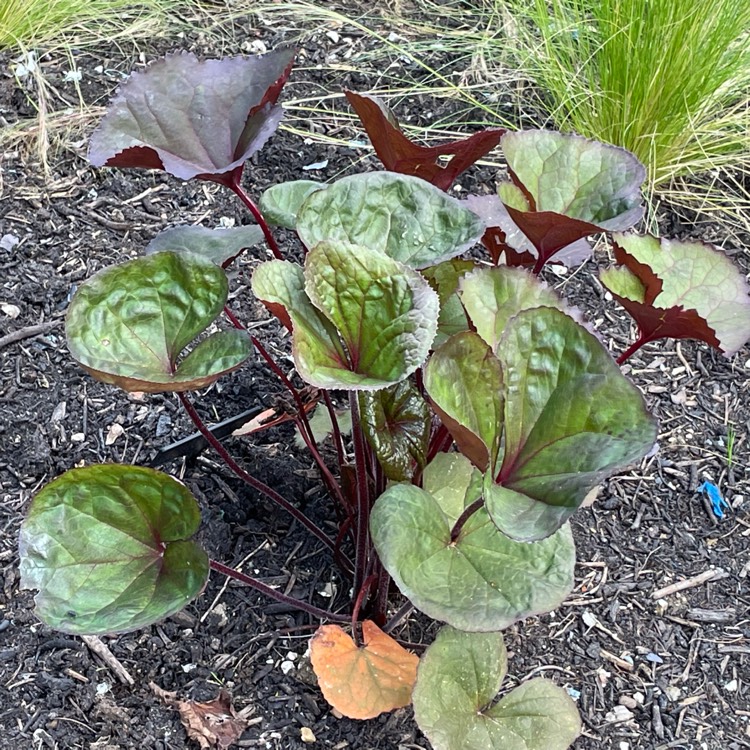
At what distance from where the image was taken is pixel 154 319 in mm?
977

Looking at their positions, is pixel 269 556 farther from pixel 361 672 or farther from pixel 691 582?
pixel 691 582

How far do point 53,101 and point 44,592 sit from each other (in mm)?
1427

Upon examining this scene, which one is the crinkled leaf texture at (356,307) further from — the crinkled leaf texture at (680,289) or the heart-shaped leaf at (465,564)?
the crinkled leaf texture at (680,289)

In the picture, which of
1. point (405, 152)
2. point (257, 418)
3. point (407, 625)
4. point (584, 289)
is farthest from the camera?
point (584, 289)

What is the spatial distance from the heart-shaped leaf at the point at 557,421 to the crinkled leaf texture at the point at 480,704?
0.92 feet

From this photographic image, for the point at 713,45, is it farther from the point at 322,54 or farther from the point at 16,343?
the point at 16,343

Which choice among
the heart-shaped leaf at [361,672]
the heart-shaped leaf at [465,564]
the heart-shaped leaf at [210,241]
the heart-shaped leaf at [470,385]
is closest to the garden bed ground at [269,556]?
the heart-shaped leaf at [361,672]

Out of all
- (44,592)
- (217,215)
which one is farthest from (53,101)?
(44,592)

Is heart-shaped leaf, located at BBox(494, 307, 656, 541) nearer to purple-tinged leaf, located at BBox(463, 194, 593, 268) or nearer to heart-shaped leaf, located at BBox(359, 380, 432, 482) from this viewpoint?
heart-shaped leaf, located at BBox(359, 380, 432, 482)

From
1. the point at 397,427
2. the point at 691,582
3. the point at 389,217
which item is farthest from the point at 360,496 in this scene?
the point at 691,582

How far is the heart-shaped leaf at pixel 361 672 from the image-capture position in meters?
1.04

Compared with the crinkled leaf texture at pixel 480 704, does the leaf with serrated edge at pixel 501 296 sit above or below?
above

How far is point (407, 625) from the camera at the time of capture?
1255 millimetres

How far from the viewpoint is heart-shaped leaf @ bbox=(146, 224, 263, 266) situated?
105 centimetres
